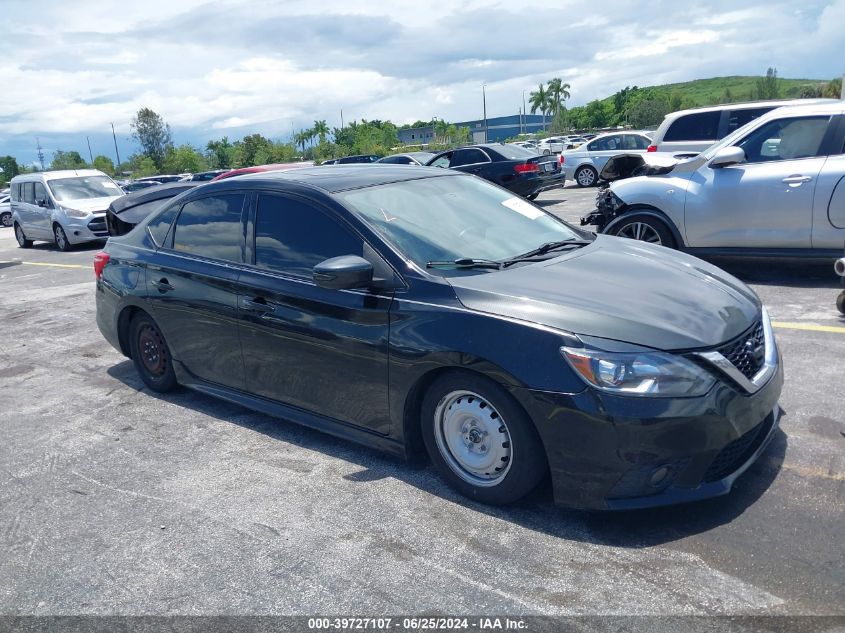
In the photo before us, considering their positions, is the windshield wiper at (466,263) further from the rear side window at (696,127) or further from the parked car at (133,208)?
the rear side window at (696,127)

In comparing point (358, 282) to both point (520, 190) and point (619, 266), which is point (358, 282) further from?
point (520, 190)

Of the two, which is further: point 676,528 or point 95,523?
point 95,523

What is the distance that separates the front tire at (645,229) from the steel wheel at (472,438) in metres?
5.06

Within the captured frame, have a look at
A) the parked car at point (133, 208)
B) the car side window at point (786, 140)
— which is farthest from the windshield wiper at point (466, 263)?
the parked car at point (133, 208)

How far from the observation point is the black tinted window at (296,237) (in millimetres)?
4043

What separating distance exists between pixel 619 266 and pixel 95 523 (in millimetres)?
2945

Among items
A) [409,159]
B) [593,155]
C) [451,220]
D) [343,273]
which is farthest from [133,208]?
[593,155]

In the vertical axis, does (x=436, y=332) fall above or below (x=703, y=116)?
below

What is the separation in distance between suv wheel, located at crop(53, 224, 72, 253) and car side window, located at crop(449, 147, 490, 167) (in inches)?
355

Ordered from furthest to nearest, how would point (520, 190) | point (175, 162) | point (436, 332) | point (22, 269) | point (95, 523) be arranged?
point (175, 162), point (520, 190), point (22, 269), point (95, 523), point (436, 332)

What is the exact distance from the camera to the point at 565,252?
13.8 feet

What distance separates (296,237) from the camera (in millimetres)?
4277

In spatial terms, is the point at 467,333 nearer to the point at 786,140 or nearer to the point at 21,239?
the point at 786,140

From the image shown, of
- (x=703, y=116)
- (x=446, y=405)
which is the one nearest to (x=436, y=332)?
(x=446, y=405)
